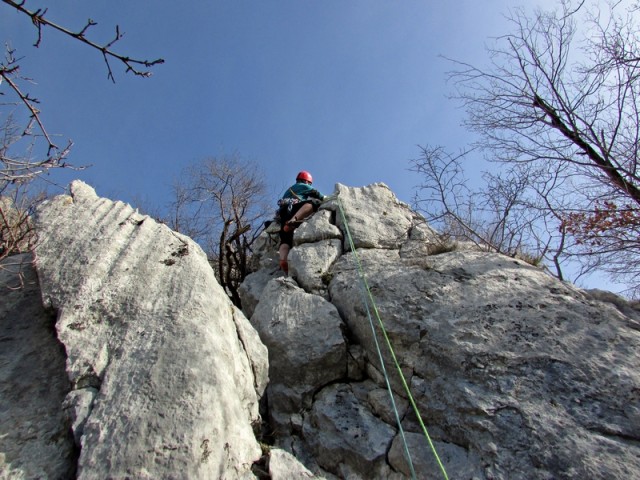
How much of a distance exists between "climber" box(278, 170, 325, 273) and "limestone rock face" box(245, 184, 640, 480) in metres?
1.20

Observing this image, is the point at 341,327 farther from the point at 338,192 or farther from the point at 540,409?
the point at 338,192

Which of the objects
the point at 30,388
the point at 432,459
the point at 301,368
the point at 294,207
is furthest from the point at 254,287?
the point at 432,459

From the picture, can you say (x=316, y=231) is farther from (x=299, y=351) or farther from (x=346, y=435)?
(x=346, y=435)

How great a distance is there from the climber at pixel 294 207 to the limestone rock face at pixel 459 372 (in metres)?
1.20

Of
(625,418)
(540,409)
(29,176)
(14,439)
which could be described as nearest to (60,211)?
(29,176)

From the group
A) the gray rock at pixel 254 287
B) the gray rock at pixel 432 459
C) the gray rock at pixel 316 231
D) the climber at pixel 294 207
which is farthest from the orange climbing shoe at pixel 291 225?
the gray rock at pixel 432 459

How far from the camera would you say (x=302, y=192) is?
7500 millimetres

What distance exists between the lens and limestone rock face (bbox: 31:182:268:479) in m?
2.67

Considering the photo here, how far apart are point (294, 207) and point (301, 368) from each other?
344cm

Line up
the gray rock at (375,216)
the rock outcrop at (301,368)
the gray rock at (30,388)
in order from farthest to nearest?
the gray rock at (375,216), the rock outcrop at (301,368), the gray rock at (30,388)

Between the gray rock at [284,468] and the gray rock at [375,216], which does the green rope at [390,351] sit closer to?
the gray rock at [375,216]

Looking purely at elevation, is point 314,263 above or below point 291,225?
below

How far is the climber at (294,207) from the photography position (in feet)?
21.3

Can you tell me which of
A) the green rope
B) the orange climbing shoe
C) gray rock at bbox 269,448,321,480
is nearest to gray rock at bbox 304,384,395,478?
the green rope
